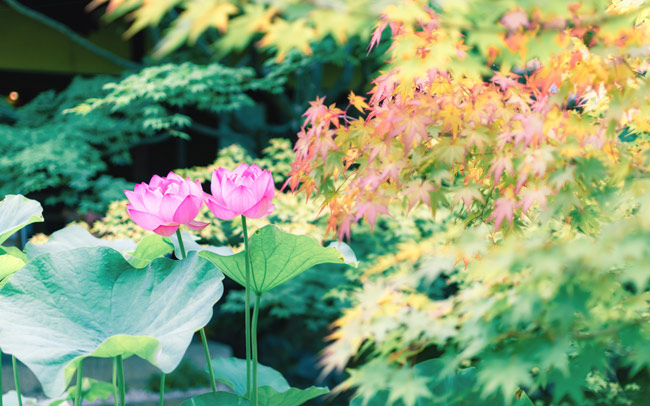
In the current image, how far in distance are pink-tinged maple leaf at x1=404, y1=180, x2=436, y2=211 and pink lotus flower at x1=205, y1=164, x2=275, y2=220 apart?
335 millimetres

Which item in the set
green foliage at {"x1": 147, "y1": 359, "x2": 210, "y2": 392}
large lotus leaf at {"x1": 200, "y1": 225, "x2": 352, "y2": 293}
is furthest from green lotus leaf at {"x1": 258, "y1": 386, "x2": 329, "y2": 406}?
green foliage at {"x1": 147, "y1": 359, "x2": 210, "y2": 392}

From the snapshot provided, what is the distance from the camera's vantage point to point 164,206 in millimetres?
1343

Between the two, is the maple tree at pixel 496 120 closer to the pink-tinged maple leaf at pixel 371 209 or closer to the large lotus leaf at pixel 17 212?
the pink-tinged maple leaf at pixel 371 209

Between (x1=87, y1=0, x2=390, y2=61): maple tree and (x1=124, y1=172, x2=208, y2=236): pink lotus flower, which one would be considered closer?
(x1=87, y1=0, x2=390, y2=61): maple tree

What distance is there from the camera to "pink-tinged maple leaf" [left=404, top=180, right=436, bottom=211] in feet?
4.09

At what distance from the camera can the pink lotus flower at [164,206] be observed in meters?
1.34

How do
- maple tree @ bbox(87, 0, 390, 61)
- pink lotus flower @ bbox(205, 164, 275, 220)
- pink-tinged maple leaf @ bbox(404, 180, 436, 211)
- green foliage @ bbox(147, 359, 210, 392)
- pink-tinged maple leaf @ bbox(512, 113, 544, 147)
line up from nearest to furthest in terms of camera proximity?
maple tree @ bbox(87, 0, 390, 61) < pink-tinged maple leaf @ bbox(512, 113, 544, 147) < pink-tinged maple leaf @ bbox(404, 180, 436, 211) < pink lotus flower @ bbox(205, 164, 275, 220) < green foliage @ bbox(147, 359, 210, 392)

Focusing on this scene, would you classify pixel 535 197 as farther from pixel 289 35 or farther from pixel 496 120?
pixel 289 35

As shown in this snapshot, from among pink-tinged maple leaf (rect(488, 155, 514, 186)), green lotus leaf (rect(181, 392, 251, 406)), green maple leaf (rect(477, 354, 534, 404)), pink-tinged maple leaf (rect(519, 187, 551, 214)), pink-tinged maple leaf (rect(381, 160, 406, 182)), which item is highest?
pink-tinged maple leaf (rect(488, 155, 514, 186))

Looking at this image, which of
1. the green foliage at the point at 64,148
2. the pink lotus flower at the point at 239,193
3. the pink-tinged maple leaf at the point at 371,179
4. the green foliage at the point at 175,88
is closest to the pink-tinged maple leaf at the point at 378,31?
the pink-tinged maple leaf at the point at 371,179

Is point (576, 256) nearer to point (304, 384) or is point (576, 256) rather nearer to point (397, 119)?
point (397, 119)

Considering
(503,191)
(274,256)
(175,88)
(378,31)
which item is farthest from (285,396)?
(175,88)

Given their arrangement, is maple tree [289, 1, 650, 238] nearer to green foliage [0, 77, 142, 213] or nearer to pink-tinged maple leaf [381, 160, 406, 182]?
pink-tinged maple leaf [381, 160, 406, 182]

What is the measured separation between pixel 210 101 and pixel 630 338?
4.11m
